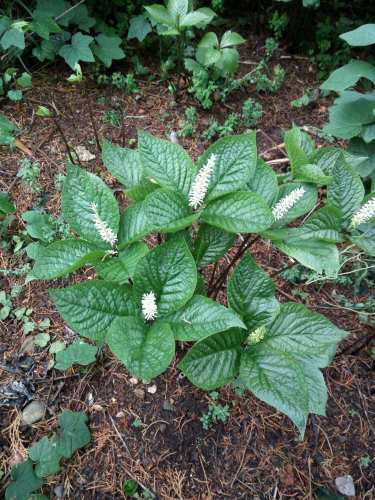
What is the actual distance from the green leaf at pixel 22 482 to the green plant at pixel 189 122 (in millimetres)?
1953

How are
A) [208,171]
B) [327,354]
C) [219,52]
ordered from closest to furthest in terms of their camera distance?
[208,171] < [327,354] < [219,52]

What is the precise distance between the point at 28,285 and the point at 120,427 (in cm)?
86

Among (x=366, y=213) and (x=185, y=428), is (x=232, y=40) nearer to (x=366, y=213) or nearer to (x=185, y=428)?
(x=366, y=213)

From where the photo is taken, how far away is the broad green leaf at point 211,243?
133 centimetres

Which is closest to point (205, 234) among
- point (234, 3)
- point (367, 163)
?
point (367, 163)

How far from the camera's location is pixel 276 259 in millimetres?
2221

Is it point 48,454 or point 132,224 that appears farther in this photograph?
point 48,454

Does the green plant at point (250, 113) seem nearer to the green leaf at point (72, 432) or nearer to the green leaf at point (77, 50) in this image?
the green leaf at point (77, 50)

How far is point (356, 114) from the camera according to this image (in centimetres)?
219

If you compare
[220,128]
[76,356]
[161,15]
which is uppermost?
[161,15]

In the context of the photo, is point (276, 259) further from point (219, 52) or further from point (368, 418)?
point (219, 52)

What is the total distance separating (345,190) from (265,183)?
255 millimetres

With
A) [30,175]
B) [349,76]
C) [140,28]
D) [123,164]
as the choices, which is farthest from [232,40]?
[123,164]

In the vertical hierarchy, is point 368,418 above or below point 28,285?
below
